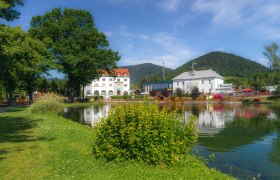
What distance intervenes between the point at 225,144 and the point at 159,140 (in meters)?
6.20

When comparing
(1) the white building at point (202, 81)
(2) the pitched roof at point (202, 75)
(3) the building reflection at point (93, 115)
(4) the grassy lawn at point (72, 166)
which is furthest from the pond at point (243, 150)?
(2) the pitched roof at point (202, 75)

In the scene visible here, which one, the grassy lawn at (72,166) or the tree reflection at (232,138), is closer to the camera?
the grassy lawn at (72,166)

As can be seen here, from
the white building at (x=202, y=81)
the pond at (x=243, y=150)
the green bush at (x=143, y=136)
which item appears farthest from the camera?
the white building at (x=202, y=81)

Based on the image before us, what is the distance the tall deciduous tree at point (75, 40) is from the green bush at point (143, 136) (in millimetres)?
40330

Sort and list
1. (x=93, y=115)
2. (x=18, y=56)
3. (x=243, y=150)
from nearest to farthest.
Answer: (x=243, y=150) < (x=18, y=56) < (x=93, y=115)

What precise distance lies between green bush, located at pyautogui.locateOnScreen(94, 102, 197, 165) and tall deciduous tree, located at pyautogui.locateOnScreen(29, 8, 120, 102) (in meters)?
40.3

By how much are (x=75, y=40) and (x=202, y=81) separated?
4649cm

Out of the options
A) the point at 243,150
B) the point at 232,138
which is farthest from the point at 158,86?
the point at 243,150

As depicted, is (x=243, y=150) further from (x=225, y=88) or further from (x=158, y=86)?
(x=158, y=86)

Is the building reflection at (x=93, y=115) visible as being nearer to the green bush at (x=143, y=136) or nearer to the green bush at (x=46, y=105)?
the green bush at (x=46, y=105)

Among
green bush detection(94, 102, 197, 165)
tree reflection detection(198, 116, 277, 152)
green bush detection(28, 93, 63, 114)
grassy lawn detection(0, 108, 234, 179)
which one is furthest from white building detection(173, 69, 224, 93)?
green bush detection(94, 102, 197, 165)

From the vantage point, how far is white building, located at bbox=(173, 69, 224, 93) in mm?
82188

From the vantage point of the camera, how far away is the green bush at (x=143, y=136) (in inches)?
295

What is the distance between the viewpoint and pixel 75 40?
49938 mm
